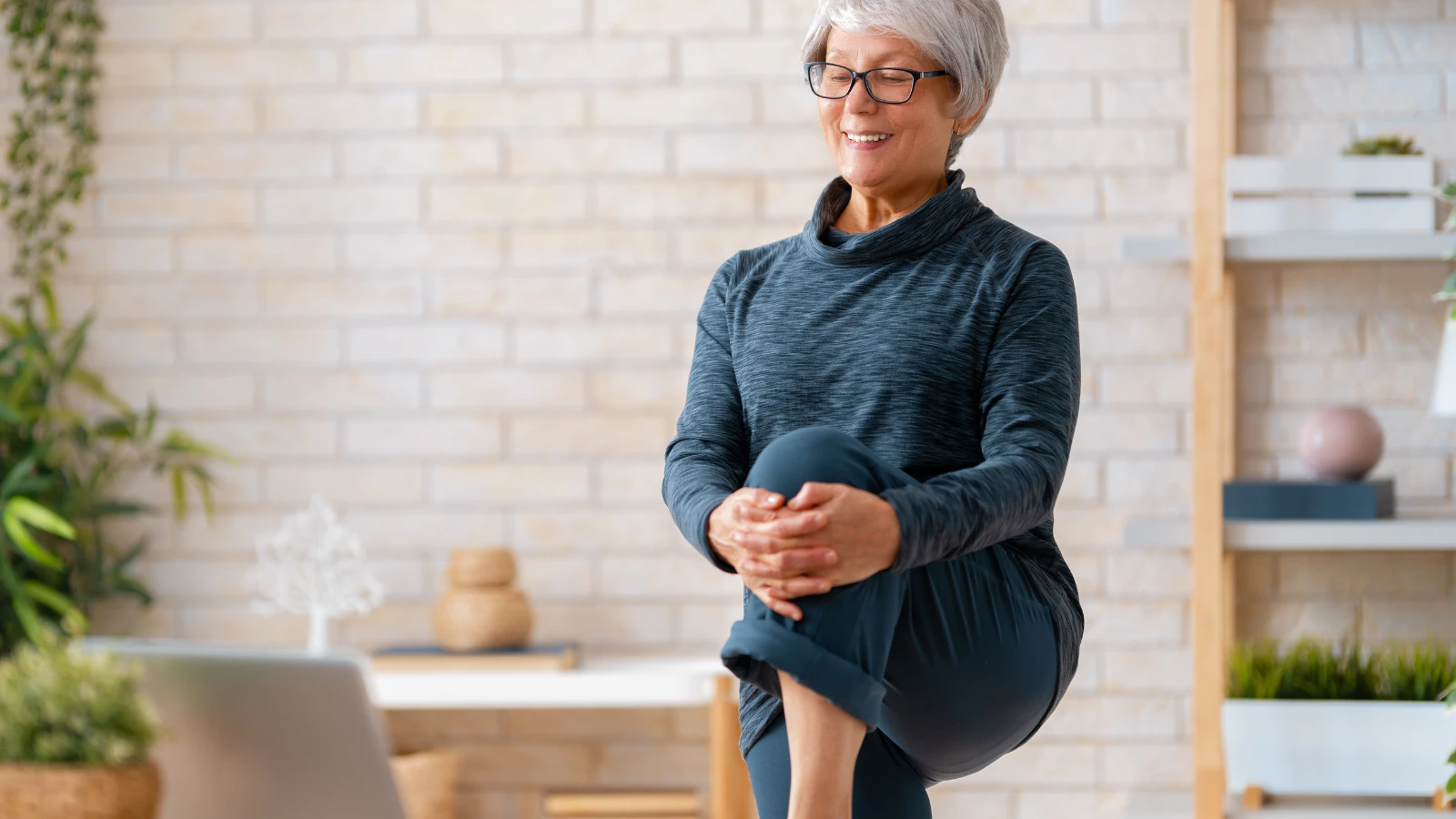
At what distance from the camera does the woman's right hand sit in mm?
1120

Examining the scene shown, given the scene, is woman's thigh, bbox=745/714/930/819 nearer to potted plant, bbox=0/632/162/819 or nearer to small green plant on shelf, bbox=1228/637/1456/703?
potted plant, bbox=0/632/162/819

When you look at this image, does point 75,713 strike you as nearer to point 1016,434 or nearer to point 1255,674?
point 1016,434

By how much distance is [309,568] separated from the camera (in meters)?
2.76

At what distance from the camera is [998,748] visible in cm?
133

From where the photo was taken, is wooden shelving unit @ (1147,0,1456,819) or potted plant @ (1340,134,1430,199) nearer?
wooden shelving unit @ (1147,0,1456,819)

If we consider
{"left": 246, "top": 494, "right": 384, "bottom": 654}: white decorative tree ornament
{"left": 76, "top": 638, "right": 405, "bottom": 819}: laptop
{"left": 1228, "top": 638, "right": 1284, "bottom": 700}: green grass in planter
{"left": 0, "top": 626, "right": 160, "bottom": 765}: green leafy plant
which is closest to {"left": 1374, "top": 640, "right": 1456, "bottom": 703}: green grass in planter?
{"left": 1228, "top": 638, "right": 1284, "bottom": 700}: green grass in planter

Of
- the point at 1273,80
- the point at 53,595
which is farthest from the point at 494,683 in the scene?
the point at 1273,80

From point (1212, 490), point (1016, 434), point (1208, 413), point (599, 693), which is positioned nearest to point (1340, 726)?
point (1212, 490)

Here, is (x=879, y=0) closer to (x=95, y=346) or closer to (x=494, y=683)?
(x=494, y=683)

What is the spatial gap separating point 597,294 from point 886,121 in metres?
1.56

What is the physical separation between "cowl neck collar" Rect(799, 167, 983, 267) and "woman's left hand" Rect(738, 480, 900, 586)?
0.36 metres

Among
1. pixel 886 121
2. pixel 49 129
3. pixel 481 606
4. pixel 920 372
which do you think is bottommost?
pixel 481 606

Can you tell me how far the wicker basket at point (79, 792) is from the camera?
873 millimetres

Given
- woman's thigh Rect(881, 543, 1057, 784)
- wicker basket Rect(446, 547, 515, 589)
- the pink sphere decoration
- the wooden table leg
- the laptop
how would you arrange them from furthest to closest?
wicker basket Rect(446, 547, 515, 589) → the wooden table leg → the pink sphere decoration → woman's thigh Rect(881, 543, 1057, 784) → the laptop
